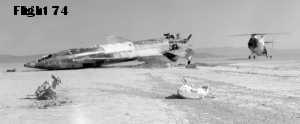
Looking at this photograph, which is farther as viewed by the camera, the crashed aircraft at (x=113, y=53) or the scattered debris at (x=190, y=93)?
the crashed aircraft at (x=113, y=53)

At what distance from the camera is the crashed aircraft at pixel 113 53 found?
46000 mm

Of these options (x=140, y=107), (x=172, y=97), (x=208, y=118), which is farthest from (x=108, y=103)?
(x=208, y=118)

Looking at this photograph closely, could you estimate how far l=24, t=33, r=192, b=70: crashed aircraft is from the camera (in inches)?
1811

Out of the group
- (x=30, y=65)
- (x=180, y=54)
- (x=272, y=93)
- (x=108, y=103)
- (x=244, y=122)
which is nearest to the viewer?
(x=244, y=122)

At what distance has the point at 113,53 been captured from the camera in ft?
161

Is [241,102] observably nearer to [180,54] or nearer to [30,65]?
[30,65]

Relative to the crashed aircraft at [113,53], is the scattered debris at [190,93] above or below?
below

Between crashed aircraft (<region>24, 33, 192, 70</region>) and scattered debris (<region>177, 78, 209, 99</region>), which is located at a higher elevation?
crashed aircraft (<region>24, 33, 192, 70</region>)

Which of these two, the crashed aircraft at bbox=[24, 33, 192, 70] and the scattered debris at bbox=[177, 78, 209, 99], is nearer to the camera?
the scattered debris at bbox=[177, 78, 209, 99]

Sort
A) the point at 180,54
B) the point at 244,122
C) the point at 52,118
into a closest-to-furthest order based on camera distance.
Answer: the point at 244,122, the point at 52,118, the point at 180,54

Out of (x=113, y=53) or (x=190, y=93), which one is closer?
(x=190, y=93)

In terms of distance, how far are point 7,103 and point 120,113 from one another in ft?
18.7

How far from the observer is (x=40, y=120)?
1337 centimetres

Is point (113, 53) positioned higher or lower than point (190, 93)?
higher
